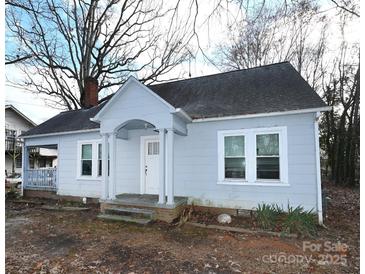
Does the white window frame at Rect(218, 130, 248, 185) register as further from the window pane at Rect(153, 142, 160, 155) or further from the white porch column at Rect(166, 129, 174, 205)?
the window pane at Rect(153, 142, 160, 155)

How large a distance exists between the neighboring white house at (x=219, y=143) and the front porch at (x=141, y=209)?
0.61ft

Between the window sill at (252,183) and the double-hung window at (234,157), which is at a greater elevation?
the double-hung window at (234,157)

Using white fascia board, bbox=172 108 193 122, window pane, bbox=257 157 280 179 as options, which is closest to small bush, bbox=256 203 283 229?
window pane, bbox=257 157 280 179

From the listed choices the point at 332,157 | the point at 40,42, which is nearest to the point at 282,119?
the point at 332,157

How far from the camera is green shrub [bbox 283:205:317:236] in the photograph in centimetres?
598

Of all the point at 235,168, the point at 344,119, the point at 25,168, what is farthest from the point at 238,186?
the point at 344,119

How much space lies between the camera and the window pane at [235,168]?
299 inches

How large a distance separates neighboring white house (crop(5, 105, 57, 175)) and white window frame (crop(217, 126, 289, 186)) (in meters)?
23.9

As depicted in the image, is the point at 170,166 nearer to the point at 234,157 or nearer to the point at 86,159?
the point at 234,157

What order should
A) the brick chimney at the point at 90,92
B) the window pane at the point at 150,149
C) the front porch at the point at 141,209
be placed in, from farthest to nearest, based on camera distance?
the brick chimney at the point at 90,92
the window pane at the point at 150,149
the front porch at the point at 141,209

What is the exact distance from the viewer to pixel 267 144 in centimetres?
730

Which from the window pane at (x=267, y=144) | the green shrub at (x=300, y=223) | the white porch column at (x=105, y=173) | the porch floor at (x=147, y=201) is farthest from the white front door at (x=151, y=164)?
the green shrub at (x=300, y=223)

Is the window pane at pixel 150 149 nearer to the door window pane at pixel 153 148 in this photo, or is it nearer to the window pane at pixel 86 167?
the door window pane at pixel 153 148

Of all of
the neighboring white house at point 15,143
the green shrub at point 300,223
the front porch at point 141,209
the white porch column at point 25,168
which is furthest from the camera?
the neighboring white house at point 15,143
